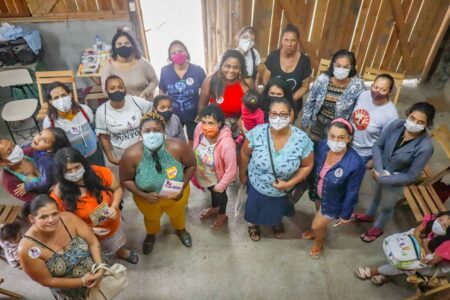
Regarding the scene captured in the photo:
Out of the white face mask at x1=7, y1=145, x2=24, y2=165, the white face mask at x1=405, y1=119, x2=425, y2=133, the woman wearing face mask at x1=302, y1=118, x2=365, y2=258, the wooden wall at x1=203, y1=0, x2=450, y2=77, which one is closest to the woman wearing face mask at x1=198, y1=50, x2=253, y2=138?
the woman wearing face mask at x1=302, y1=118, x2=365, y2=258

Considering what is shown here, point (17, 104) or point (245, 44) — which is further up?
point (245, 44)

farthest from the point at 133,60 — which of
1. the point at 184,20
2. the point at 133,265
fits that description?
the point at 184,20

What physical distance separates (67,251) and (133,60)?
2453 millimetres

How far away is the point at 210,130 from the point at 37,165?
165cm

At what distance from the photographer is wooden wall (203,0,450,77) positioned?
5680 mm

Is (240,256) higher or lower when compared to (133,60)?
lower

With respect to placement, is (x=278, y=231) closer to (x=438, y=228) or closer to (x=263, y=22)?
(x=438, y=228)

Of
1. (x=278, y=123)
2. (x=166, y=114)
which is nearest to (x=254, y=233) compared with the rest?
(x=278, y=123)

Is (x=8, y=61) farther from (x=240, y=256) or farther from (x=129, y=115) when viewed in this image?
(x=240, y=256)

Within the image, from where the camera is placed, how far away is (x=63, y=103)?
11.0 feet

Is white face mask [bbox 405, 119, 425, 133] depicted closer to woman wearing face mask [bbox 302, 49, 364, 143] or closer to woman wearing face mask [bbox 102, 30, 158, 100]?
woman wearing face mask [bbox 302, 49, 364, 143]

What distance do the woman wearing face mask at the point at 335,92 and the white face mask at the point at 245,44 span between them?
1.00 m

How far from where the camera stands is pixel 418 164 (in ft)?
10.1

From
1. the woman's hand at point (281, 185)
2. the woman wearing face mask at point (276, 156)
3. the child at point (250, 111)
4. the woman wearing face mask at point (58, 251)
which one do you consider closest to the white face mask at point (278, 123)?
the woman wearing face mask at point (276, 156)
